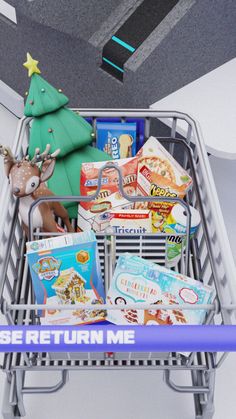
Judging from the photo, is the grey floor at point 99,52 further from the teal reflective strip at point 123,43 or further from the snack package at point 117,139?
the snack package at point 117,139

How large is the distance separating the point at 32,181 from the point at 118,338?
1.39 ft

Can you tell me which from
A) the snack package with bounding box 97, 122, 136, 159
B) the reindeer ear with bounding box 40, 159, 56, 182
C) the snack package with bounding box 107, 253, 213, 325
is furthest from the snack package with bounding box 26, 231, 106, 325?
the snack package with bounding box 97, 122, 136, 159

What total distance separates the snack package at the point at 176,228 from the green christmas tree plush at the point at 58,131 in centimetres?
26

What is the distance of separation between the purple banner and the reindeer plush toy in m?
0.37

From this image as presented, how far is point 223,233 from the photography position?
102cm

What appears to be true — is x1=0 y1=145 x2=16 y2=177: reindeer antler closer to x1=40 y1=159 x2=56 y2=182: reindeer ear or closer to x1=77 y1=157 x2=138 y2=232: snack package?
x1=40 y1=159 x2=56 y2=182: reindeer ear

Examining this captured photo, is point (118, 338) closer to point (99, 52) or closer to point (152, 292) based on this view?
point (152, 292)

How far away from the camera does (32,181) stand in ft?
3.51

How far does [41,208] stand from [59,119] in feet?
0.83

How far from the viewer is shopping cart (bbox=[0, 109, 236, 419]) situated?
Result: 997mm

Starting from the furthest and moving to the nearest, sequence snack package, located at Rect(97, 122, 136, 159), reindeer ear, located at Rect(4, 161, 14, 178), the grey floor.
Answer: the grey floor
snack package, located at Rect(97, 122, 136, 159)
reindeer ear, located at Rect(4, 161, 14, 178)

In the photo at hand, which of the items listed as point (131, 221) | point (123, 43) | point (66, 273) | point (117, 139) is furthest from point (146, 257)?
point (123, 43)

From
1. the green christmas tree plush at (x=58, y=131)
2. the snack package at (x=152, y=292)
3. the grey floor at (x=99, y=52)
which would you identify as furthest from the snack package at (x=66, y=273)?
the grey floor at (x=99, y=52)

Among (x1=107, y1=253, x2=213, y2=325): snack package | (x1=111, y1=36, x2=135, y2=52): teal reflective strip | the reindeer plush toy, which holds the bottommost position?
(x1=107, y1=253, x2=213, y2=325): snack package
